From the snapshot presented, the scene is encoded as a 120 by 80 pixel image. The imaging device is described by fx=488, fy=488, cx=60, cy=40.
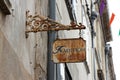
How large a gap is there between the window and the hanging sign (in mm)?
1595

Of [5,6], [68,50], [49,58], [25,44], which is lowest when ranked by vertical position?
[49,58]

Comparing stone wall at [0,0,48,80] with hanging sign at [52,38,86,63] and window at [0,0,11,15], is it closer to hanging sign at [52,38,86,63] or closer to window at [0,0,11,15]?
window at [0,0,11,15]

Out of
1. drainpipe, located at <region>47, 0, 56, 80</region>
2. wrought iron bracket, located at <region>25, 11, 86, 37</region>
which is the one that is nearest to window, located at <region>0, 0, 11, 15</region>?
wrought iron bracket, located at <region>25, 11, 86, 37</region>

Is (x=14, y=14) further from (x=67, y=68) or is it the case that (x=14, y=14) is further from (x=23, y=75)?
(x=67, y=68)

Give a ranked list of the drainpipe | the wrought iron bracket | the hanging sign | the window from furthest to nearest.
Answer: the drainpipe, the hanging sign, the wrought iron bracket, the window

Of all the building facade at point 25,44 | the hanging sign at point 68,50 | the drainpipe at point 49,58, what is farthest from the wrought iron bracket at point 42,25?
the drainpipe at point 49,58

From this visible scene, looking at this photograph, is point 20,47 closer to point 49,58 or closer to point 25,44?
point 25,44

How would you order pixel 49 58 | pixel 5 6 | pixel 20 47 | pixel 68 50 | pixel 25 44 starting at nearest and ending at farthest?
1. pixel 5 6
2. pixel 20 47
3. pixel 25 44
4. pixel 68 50
5. pixel 49 58

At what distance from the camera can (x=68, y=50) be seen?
827cm

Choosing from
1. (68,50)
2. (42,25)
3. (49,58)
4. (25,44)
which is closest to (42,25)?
(42,25)

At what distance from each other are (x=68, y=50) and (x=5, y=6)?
1857 mm

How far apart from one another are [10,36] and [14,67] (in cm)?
46

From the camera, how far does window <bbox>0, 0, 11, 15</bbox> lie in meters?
6.72

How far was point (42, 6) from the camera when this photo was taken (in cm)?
977
